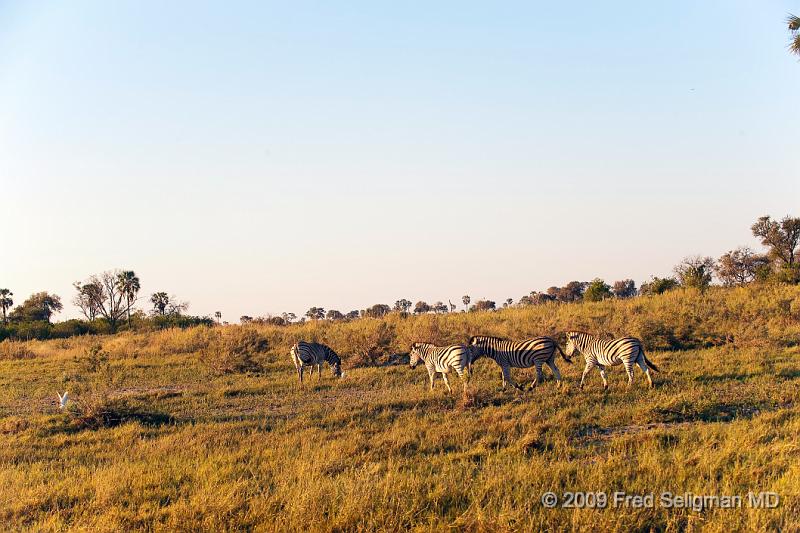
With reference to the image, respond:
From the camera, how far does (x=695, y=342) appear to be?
71.4 feet

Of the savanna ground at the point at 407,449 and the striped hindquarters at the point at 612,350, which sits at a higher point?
the striped hindquarters at the point at 612,350

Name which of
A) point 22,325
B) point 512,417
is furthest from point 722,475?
point 22,325

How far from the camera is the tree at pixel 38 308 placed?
64600 millimetres

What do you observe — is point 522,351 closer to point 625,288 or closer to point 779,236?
point 779,236

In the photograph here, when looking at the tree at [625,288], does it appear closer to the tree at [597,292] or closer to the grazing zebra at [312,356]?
the tree at [597,292]

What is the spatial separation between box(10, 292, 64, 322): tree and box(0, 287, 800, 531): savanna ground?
2016 inches

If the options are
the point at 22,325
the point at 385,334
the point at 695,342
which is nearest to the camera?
the point at 695,342

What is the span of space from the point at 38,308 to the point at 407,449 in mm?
72354

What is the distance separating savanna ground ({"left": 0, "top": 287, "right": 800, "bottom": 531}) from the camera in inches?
259

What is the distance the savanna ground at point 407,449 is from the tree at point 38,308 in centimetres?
5121

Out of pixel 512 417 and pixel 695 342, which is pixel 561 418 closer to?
pixel 512 417

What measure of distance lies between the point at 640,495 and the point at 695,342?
16.7 meters

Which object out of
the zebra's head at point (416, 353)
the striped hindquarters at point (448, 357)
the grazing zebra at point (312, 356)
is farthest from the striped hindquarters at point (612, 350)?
the grazing zebra at point (312, 356)

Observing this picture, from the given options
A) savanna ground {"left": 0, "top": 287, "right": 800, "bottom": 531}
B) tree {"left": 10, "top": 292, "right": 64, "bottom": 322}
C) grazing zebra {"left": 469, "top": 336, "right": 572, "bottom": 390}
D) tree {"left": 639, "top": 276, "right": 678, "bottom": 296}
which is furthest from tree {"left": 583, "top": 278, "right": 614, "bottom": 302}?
tree {"left": 10, "top": 292, "right": 64, "bottom": 322}
